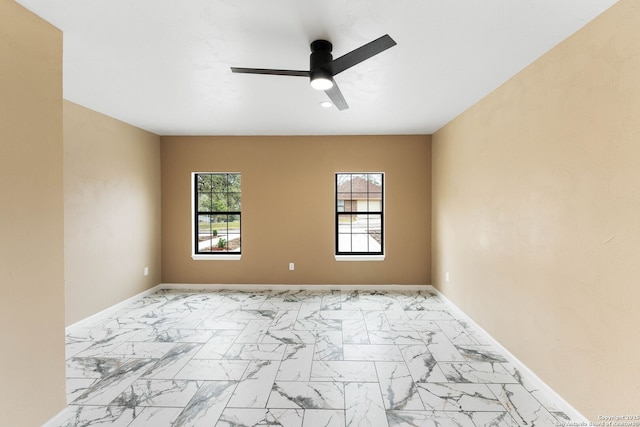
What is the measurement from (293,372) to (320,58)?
249 cm

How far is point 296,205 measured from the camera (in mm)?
4570

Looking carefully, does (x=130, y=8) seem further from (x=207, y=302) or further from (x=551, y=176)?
(x=207, y=302)

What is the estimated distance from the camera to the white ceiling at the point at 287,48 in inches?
63.2

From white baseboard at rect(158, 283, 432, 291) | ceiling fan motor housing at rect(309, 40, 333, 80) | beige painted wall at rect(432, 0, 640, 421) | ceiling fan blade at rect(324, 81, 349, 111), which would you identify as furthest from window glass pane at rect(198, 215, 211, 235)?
beige painted wall at rect(432, 0, 640, 421)

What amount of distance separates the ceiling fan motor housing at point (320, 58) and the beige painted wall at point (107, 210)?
3013 mm

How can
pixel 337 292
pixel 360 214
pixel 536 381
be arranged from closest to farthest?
1. pixel 536 381
2. pixel 337 292
3. pixel 360 214

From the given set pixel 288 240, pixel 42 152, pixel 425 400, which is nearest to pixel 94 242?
pixel 42 152

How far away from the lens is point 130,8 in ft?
5.29

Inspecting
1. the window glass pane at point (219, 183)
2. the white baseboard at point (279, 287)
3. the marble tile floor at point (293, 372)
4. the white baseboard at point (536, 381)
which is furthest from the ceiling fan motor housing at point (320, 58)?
the white baseboard at point (279, 287)

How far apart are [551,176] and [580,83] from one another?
A: 0.62m

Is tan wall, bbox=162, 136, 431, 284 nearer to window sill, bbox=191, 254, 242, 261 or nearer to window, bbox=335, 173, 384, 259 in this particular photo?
window sill, bbox=191, 254, 242, 261

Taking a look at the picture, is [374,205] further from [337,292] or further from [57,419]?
[57,419]

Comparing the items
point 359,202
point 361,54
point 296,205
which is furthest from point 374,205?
point 361,54

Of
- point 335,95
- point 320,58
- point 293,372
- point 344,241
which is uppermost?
point 320,58
